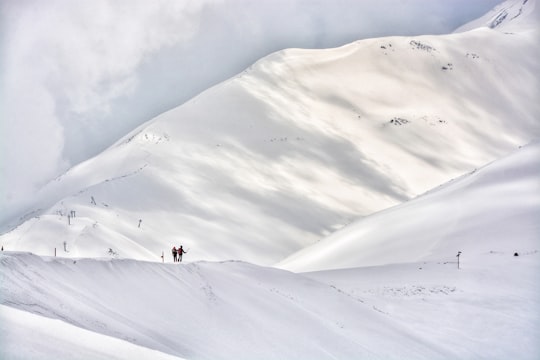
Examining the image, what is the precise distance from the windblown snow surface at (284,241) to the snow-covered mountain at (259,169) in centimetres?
47

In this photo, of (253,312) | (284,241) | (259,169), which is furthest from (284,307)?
(259,169)

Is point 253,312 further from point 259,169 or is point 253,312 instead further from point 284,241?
point 259,169

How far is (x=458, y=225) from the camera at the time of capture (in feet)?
194

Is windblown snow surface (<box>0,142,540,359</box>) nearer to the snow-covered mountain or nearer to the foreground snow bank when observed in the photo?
the foreground snow bank

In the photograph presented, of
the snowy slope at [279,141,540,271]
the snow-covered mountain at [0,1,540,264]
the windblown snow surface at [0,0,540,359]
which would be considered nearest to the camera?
the windblown snow surface at [0,0,540,359]

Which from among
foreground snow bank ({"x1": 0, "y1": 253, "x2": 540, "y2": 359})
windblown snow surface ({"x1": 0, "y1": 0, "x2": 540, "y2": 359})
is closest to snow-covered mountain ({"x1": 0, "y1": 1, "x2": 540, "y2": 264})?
windblown snow surface ({"x1": 0, "y1": 0, "x2": 540, "y2": 359})

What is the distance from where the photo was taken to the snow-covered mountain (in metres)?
97.7

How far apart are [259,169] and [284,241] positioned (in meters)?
31.5

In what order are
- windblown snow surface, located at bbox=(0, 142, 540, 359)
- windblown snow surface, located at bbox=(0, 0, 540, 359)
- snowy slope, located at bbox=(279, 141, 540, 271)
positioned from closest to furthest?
windblown snow surface, located at bbox=(0, 142, 540, 359) < windblown snow surface, located at bbox=(0, 0, 540, 359) < snowy slope, located at bbox=(279, 141, 540, 271)

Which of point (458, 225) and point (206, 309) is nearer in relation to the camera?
point (206, 309)

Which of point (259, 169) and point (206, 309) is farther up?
point (259, 169)

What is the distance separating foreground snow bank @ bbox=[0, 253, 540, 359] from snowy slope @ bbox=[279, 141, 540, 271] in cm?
869

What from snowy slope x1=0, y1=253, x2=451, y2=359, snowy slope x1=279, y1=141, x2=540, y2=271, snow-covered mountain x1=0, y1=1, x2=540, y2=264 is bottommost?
snowy slope x1=0, y1=253, x2=451, y2=359

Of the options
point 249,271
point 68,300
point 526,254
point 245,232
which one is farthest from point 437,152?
point 68,300
